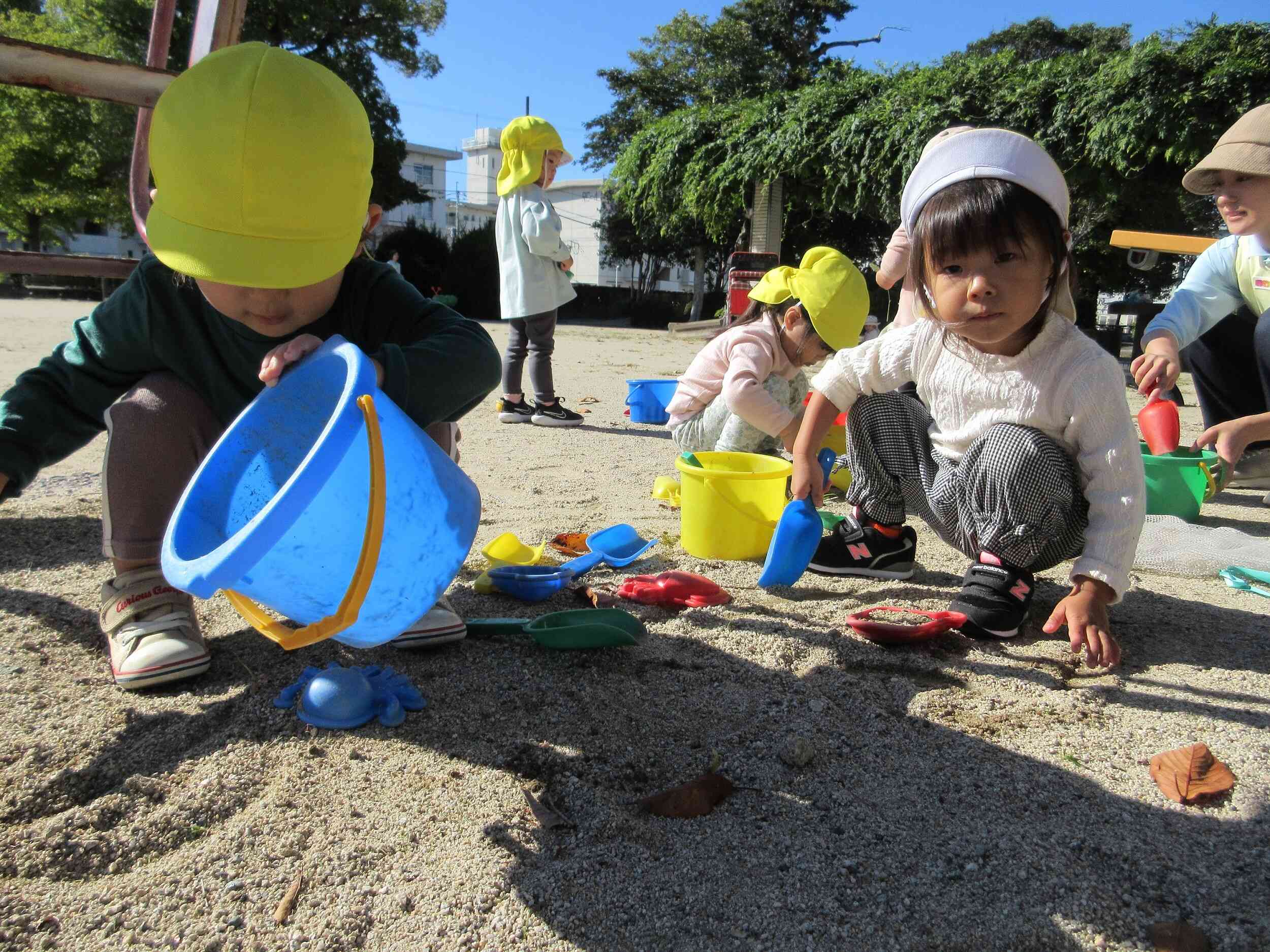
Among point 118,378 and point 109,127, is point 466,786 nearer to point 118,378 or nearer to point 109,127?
point 118,378

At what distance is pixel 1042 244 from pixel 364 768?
4.54ft

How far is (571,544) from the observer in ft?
6.81

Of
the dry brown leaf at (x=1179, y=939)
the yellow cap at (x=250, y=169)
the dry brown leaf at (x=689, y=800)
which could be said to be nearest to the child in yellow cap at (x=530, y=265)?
the yellow cap at (x=250, y=169)

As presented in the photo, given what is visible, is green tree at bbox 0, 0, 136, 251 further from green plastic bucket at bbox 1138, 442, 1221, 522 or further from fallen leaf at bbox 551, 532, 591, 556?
green plastic bucket at bbox 1138, 442, 1221, 522

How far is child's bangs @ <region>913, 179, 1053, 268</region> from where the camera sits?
1.45 metres

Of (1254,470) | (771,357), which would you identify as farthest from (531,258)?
(1254,470)

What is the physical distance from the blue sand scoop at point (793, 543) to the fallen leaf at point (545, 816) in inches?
35.3

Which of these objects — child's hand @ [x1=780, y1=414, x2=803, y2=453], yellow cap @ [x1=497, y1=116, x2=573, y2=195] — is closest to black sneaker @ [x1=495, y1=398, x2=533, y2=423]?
yellow cap @ [x1=497, y1=116, x2=573, y2=195]

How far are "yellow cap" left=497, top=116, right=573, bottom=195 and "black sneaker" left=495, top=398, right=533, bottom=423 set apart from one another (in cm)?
113

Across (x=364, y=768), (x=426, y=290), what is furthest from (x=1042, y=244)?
(x=426, y=290)

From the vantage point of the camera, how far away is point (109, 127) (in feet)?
57.4

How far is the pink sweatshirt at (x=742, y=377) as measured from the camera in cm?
251

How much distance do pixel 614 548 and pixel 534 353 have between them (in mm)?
2391

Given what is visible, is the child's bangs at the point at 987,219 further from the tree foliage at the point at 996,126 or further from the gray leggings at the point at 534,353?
the tree foliage at the point at 996,126
